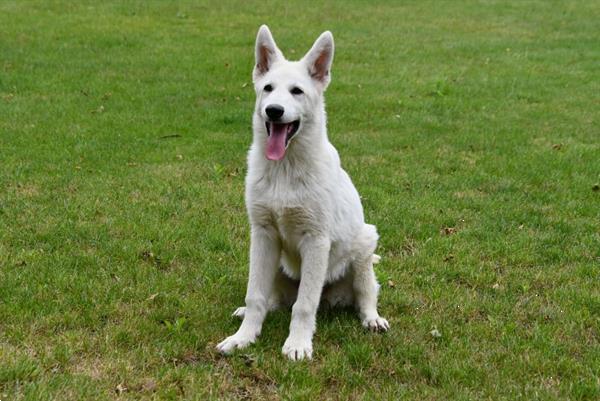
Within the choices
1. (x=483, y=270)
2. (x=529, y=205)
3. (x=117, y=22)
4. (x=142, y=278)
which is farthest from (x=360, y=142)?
(x=117, y=22)

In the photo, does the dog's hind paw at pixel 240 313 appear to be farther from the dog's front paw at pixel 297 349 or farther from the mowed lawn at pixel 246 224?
the dog's front paw at pixel 297 349

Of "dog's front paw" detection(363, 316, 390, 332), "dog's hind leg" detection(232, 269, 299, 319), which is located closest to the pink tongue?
"dog's hind leg" detection(232, 269, 299, 319)

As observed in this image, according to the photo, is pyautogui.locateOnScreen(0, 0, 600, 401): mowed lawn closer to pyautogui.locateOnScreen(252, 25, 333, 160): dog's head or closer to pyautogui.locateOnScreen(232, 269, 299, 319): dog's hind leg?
pyautogui.locateOnScreen(232, 269, 299, 319): dog's hind leg

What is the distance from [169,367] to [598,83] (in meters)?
12.1

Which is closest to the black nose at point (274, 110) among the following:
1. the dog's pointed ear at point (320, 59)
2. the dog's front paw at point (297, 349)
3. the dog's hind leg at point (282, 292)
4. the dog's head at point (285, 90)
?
the dog's head at point (285, 90)

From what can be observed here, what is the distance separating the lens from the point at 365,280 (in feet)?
15.5

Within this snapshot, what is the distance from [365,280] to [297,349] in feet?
2.73

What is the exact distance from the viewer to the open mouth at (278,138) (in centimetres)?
419

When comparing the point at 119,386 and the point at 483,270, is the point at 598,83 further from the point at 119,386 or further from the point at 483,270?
A: the point at 119,386

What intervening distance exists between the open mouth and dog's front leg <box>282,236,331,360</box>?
59cm


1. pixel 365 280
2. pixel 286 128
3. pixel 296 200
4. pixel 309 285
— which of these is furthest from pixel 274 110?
pixel 365 280

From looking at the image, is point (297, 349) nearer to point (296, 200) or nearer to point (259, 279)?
point (259, 279)

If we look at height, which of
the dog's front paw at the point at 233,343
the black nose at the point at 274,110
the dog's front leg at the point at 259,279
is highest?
the black nose at the point at 274,110

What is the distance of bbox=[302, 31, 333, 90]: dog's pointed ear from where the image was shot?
4.46 m
